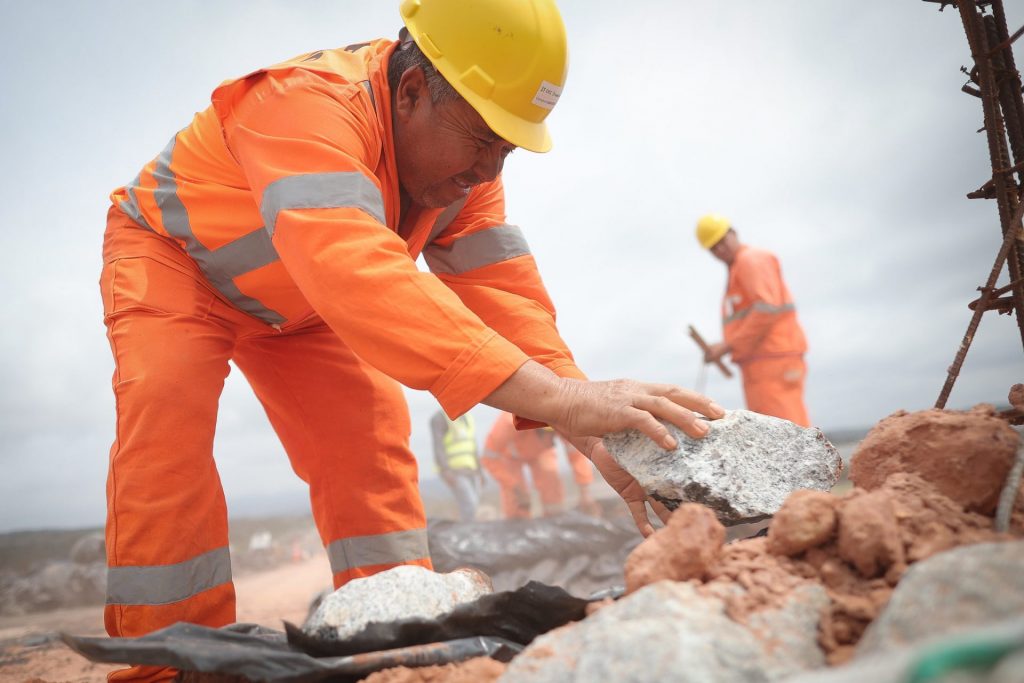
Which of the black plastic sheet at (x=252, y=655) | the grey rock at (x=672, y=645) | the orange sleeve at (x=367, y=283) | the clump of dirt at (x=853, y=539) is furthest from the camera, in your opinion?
the orange sleeve at (x=367, y=283)

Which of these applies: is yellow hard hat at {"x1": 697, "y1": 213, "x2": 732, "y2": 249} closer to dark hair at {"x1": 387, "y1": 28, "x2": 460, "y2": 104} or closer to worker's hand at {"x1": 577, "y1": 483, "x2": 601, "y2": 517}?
worker's hand at {"x1": 577, "y1": 483, "x2": 601, "y2": 517}

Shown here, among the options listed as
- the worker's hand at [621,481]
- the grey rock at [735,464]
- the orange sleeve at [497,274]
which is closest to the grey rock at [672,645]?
the grey rock at [735,464]

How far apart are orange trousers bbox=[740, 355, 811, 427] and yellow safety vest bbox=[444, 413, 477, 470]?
15.2 feet

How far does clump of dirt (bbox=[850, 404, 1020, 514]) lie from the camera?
1.43 meters

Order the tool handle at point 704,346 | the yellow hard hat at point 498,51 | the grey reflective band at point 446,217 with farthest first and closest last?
Answer: 1. the tool handle at point 704,346
2. the grey reflective band at point 446,217
3. the yellow hard hat at point 498,51

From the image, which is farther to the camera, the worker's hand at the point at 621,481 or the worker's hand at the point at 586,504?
the worker's hand at the point at 586,504

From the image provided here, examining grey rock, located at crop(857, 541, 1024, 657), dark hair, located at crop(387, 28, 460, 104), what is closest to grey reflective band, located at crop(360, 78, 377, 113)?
dark hair, located at crop(387, 28, 460, 104)

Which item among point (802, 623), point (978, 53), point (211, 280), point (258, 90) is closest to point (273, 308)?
point (211, 280)

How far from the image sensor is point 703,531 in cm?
132

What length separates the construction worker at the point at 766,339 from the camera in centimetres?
582

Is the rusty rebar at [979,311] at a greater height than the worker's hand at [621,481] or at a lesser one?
greater

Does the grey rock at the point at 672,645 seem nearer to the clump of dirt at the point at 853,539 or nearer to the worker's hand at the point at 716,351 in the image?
the clump of dirt at the point at 853,539

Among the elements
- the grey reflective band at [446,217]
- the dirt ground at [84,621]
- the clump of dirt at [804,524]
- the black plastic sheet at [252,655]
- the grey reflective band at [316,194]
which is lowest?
the dirt ground at [84,621]

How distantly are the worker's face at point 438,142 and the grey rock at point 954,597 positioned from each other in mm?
1708
